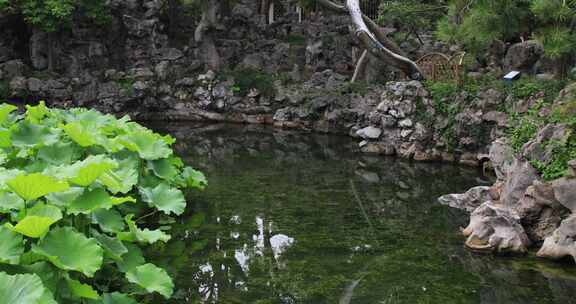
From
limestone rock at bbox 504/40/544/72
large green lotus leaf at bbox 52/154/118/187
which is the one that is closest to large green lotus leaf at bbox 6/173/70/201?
large green lotus leaf at bbox 52/154/118/187

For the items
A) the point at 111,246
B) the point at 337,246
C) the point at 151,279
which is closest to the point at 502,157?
the point at 337,246

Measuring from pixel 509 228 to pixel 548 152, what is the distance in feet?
3.47

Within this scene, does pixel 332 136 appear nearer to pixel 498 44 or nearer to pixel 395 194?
pixel 498 44

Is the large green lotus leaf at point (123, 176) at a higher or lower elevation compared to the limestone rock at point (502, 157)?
higher

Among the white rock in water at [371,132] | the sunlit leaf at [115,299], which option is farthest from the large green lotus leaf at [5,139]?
the white rock in water at [371,132]

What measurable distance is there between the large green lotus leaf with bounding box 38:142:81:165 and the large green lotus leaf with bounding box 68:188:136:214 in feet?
5.15

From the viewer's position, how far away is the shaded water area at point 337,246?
4859 millimetres

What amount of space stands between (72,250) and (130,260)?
886 mm

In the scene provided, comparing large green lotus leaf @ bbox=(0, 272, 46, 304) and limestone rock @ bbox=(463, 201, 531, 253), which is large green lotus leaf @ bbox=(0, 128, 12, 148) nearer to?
large green lotus leaf @ bbox=(0, 272, 46, 304)

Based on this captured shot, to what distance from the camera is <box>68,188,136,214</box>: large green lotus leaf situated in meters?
3.86

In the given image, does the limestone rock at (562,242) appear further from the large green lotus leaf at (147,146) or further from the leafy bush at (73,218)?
the large green lotus leaf at (147,146)

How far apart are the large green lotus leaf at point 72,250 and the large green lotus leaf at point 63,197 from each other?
489 mm

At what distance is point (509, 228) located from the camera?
19.3 feet

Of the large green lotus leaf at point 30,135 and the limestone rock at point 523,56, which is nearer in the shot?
the large green lotus leaf at point 30,135
